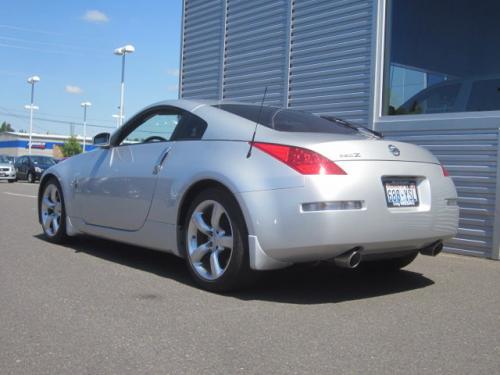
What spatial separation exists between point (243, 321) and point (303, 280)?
1.42 metres

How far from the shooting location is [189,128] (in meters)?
4.91

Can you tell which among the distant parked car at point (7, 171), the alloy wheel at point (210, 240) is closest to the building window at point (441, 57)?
the alloy wheel at point (210, 240)

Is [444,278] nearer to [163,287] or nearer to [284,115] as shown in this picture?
[284,115]

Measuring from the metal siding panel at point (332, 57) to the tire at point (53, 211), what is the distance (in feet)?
12.5

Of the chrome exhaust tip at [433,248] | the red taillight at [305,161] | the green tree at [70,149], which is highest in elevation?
the green tree at [70,149]

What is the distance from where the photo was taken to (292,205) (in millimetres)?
3889

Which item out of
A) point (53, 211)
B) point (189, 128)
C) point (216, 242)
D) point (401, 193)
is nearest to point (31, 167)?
point (53, 211)

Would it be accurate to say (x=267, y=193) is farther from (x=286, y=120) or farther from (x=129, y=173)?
(x=129, y=173)

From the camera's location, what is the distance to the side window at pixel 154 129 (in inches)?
203

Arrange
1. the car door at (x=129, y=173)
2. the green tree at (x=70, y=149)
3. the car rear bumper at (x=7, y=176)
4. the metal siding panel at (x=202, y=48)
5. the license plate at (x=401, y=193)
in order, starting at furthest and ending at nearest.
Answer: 1. the green tree at (x=70, y=149)
2. the car rear bumper at (x=7, y=176)
3. the metal siding panel at (x=202, y=48)
4. the car door at (x=129, y=173)
5. the license plate at (x=401, y=193)

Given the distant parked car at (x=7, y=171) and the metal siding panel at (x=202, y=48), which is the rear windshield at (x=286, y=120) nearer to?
the metal siding panel at (x=202, y=48)

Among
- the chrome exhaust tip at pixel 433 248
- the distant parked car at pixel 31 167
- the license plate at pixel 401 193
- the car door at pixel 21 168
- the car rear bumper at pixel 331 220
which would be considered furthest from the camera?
the car door at pixel 21 168

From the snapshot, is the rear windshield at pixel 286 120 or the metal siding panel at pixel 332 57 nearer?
the rear windshield at pixel 286 120

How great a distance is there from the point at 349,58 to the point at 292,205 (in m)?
4.72
